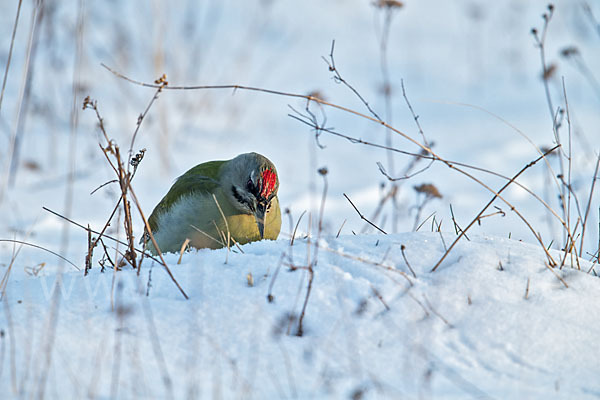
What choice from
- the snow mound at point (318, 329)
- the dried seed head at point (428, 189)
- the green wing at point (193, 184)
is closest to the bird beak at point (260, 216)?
the green wing at point (193, 184)

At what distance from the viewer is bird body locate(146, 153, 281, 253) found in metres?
4.47

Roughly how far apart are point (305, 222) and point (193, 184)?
4.77ft

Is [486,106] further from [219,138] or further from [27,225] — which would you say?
[27,225]

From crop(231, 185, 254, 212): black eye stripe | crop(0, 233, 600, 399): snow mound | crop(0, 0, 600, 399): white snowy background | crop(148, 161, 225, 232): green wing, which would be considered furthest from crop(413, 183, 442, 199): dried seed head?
crop(0, 233, 600, 399): snow mound

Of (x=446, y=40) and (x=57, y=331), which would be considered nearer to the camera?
(x=57, y=331)

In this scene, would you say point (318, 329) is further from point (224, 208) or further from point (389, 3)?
point (389, 3)

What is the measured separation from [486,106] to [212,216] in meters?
7.61

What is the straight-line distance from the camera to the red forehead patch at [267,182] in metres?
4.53

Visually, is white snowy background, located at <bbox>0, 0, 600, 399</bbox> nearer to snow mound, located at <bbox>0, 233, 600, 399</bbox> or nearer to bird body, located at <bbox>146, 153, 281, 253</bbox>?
snow mound, located at <bbox>0, 233, 600, 399</bbox>

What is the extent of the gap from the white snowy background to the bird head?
0.58 meters

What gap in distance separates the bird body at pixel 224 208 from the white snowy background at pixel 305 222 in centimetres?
46

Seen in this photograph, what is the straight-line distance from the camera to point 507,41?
13.1 m

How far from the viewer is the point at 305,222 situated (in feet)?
19.5

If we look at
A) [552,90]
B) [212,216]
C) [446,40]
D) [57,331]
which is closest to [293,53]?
[446,40]
